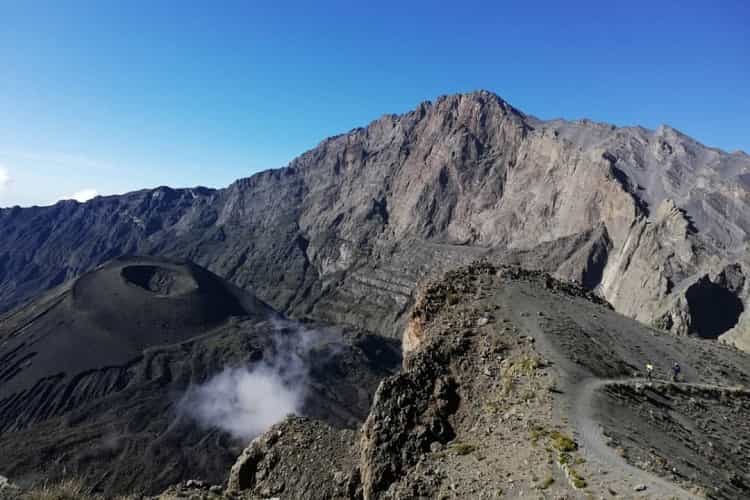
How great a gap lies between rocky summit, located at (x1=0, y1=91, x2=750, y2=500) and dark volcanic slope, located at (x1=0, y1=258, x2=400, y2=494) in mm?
424

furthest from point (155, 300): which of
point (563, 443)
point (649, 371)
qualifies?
point (563, 443)

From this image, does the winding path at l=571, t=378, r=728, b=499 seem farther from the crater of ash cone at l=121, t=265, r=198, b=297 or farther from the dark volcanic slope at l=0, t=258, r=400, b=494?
the crater of ash cone at l=121, t=265, r=198, b=297

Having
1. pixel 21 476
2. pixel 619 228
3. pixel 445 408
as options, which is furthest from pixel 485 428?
pixel 619 228

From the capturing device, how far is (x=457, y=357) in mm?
18672

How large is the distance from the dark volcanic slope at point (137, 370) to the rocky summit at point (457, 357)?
0.42m

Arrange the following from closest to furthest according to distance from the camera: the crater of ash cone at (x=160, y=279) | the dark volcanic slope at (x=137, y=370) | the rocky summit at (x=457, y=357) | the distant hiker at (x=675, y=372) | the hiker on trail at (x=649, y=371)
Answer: the rocky summit at (x=457, y=357) < the hiker on trail at (x=649, y=371) < the distant hiker at (x=675, y=372) < the dark volcanic slope at (x=137, y=370) < the crater of ash cone at (x=160, y=279)

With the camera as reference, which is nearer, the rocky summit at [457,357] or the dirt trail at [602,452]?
the dirt trail at [602,452]

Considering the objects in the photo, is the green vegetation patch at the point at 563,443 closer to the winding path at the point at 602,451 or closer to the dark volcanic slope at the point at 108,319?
the winding path at the point at 602,451

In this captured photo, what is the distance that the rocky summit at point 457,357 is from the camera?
15.6m

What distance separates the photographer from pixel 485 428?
51.1ft

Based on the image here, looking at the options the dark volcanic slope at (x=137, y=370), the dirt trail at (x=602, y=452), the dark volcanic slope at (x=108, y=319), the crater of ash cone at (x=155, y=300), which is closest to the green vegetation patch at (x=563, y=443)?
the dirt trail at (x=602, y=452)

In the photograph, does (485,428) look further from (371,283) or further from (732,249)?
(371,283)

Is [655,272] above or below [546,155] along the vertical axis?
below

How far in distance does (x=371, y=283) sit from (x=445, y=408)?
163 metres
